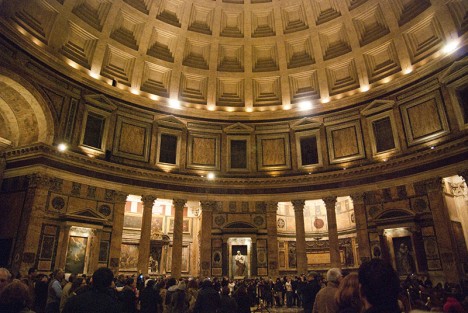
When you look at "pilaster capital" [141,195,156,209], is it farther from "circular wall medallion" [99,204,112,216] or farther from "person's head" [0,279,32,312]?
"person's head" [0,279,32,312]

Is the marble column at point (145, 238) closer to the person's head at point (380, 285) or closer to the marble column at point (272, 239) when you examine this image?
the marble column at point (272, 239)

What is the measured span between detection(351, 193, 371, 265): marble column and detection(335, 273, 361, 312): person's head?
68.1 feet

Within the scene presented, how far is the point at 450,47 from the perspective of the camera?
21828mm

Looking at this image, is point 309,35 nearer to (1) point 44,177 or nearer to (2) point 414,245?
(2) point 414,245

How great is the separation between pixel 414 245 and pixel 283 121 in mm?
13358

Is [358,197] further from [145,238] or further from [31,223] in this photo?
[31,223]

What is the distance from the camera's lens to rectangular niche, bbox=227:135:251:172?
27953 millimetres

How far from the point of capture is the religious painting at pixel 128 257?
27.2 metres

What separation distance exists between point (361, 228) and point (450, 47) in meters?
13.4

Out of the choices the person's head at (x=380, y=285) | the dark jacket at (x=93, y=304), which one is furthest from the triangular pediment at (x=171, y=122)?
the person's head at (x=380, y=285)

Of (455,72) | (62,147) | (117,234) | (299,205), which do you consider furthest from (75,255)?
(455,72)

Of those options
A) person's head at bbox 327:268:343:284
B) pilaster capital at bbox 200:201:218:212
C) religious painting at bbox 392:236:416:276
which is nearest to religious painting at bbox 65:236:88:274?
pilaster capital at bbox 200:201:218:212

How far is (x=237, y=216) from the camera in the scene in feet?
86.3

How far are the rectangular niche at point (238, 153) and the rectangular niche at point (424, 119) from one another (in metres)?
12.1
